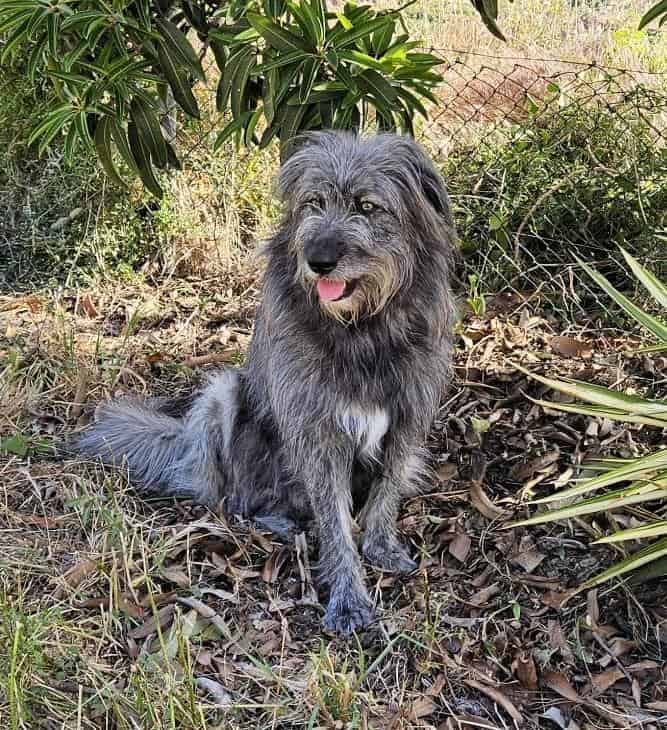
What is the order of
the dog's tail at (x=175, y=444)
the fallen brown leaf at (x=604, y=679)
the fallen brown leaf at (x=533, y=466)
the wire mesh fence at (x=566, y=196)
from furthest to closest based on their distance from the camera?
the wire mesh fence at (x=566, y=196)
the dog's tail at (x=175, y=444)
the fallen brown leaf at (x=533, y=466)
the fallen brown leaf at (x=604, y=679)

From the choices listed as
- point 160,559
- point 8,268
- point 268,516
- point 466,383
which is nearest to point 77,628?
point 160,559

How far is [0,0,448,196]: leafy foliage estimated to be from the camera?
3.02 m

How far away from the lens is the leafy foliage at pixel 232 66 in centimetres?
302

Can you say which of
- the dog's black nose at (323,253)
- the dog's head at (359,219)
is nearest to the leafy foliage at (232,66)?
the dog's head at (359,219)

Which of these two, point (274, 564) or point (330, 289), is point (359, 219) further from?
point (274, 564)

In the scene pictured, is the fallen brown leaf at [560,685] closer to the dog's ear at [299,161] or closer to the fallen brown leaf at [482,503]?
the fallen brown leaf at [482,503]

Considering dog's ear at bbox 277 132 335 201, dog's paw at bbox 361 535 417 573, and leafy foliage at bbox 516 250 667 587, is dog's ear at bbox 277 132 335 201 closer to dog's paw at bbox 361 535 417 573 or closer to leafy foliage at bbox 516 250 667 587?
leafy foliage at bbox 516 250 667 587

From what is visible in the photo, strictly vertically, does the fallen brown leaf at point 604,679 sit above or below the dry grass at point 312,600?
above

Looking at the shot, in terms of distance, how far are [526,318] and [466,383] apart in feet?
1.91

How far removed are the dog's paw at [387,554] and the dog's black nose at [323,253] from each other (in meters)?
1.17

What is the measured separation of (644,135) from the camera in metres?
4.53

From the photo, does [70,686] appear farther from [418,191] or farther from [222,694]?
[418,191]

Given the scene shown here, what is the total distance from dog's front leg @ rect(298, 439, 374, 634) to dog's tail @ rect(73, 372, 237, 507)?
55 centimetres

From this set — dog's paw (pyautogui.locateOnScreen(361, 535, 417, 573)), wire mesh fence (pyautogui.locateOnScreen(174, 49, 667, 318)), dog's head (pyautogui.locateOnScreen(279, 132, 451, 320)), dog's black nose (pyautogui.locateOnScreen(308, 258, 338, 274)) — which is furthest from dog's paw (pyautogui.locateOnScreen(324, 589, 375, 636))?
wire mesh fence (pyautogui.locateOnScreen(174, 49, 667, 318))
